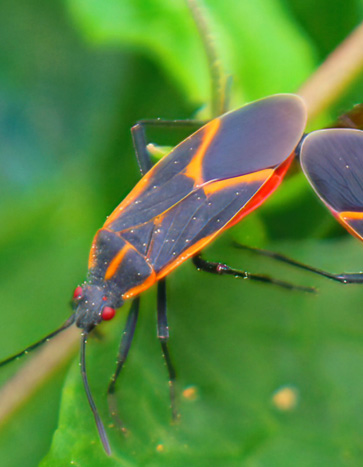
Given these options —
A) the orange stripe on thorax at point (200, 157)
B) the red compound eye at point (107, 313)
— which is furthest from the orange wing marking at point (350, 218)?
the red compound eye at point (107, 313)

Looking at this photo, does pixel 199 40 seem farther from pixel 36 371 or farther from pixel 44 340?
pixel 36 371

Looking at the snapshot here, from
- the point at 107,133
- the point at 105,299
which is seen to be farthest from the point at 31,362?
the point at 107,133

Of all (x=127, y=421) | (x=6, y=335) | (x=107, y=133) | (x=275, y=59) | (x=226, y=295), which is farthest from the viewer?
(x=107, y=133)

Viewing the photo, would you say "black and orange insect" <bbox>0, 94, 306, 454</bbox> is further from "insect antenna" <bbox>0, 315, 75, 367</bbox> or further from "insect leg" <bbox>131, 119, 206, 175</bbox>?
"insect leg" <bbox>131, 119, 206, 175</bbox>

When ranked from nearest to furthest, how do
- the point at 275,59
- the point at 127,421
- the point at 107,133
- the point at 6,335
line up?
the point at 127,421
the point at 275,59
the point at 6,335
the point at 107,133

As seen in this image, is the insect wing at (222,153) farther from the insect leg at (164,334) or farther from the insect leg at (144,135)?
the insect leg at (164,334)

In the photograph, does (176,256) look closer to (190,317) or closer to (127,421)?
(190,317)

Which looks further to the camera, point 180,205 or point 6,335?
point 6,335

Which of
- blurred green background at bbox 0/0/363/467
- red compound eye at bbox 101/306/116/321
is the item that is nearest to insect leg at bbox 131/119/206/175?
blurred green background at bbox 0/0/363/467
